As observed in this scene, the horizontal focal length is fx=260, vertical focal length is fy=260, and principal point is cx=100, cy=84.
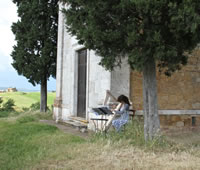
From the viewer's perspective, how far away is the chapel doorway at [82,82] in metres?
11.1

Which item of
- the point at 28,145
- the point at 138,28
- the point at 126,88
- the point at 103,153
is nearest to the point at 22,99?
the point at 126,88

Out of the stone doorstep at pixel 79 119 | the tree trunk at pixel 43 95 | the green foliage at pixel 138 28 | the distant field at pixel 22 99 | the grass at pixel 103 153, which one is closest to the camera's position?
the grass at pixel 103 153

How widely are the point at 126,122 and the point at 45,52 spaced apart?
8968 mm

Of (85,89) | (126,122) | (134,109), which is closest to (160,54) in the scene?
(126,122)

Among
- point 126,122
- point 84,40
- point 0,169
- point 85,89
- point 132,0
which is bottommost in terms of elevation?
point 0,169

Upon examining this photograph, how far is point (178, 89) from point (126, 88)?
6.87ft

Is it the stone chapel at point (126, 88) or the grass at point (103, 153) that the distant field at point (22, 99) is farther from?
the grass at point (103, 153)

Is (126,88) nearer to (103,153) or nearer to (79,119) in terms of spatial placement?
(79,119)

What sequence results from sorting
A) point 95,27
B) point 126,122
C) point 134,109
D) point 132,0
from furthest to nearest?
point 134,109 < point 126,122 < point 95,27 < point 132,0

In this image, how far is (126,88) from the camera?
28.2ft

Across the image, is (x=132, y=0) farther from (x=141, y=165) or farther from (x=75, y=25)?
(x=141, y=165)

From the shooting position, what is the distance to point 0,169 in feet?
16.6

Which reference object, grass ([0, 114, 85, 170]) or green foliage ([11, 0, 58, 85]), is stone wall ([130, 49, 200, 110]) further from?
green foliage ([11, 0, 58, 85])

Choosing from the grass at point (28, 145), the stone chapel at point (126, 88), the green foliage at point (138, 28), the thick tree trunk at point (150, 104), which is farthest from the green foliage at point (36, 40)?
the thick tree trunk at point (150, 104)
